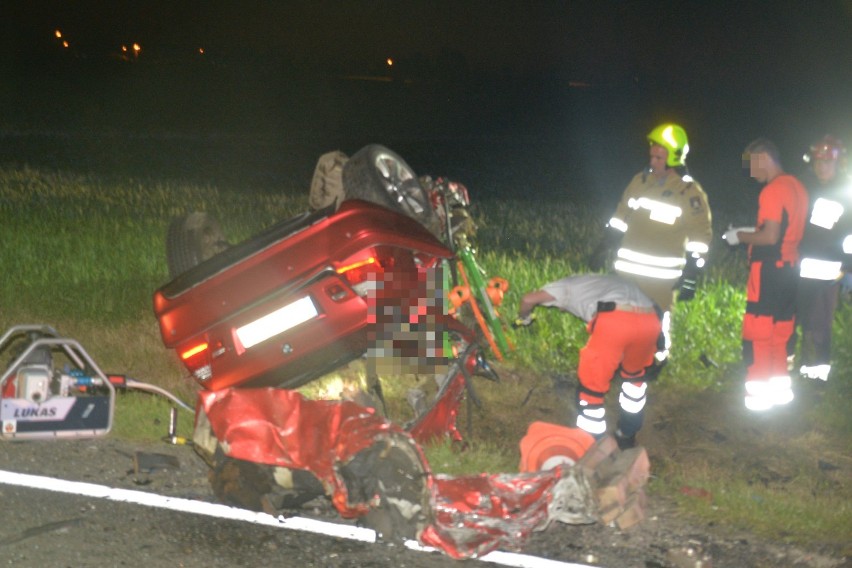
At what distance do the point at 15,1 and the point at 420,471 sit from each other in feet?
320

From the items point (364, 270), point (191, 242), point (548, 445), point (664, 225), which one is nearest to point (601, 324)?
point (548, 445)

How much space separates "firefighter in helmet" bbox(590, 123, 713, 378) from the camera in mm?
7305

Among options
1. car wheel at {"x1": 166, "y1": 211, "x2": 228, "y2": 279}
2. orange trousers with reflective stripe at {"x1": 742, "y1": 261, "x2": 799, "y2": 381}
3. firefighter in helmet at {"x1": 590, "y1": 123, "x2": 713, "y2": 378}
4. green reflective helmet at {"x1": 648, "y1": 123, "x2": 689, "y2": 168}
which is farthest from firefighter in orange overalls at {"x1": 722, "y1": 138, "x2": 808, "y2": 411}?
car wheel at {"x1": 166, "y1": 211, "x2": 228, "y2": 279}

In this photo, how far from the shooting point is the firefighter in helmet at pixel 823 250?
7973 millimetres

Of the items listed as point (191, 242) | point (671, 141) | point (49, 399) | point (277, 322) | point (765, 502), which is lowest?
point (765, 502)

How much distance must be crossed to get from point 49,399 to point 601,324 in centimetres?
291

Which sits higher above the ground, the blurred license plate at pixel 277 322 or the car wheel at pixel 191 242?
the car wheel at pixel 191 242

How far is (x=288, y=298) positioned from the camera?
600 cm

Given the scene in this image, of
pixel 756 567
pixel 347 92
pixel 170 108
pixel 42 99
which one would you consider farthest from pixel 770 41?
pixel 756 567

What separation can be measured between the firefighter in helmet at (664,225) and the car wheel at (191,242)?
2.47m

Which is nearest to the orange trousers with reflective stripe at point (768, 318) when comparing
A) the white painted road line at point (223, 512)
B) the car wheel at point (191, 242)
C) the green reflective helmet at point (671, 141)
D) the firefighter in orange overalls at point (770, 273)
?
the firefighter in orange overalls at point (770, 273)

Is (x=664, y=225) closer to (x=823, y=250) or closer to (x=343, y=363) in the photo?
(x=823, y=250)

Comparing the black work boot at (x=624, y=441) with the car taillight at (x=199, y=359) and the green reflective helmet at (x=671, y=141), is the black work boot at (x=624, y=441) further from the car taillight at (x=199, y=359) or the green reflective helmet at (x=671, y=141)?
the car taillight at (x=199, y=359)

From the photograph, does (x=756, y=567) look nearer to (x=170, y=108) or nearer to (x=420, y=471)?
(x=420, y=471)
